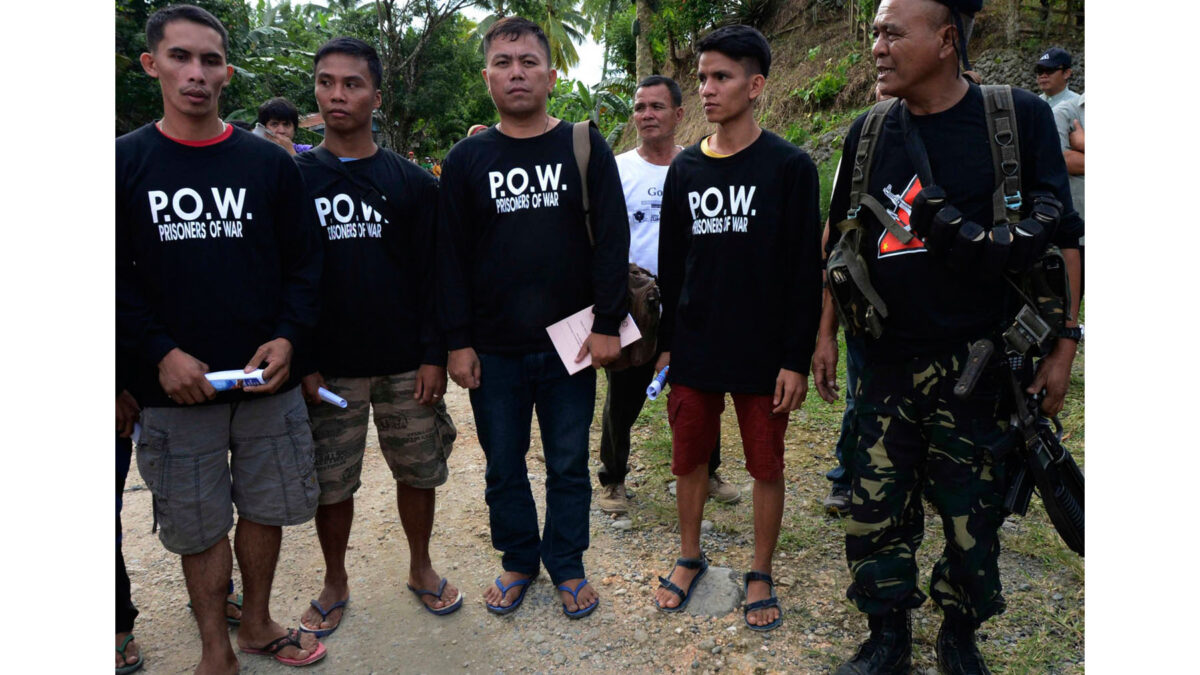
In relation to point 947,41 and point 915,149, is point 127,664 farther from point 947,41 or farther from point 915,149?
point 947,41

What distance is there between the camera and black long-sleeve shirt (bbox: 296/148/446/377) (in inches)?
118

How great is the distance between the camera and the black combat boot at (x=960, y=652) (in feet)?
8.50

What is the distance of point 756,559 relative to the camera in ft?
10.4

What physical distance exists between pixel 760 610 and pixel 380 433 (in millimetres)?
1757

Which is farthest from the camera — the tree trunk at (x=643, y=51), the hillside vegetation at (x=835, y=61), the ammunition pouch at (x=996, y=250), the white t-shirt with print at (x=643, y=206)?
the tree trunk at (x=643, y=51)

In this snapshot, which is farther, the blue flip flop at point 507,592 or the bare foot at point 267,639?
the blue flip flop at point 507,592

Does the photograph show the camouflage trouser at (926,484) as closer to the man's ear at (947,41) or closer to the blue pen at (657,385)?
the blue pen at (657,385)

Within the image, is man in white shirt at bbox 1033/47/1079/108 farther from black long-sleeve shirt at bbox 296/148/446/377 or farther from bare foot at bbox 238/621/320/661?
bare foot at bbox 238/621/320/661

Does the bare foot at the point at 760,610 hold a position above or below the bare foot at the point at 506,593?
above

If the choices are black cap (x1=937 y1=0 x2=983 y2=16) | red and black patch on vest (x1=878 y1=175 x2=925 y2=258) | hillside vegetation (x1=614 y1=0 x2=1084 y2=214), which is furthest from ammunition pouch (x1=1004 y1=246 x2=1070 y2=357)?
hillside vegetation (x1=614 y1=0 x2=1084 y2=214)

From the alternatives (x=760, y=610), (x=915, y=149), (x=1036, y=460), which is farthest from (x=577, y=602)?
(x=915, y=149)

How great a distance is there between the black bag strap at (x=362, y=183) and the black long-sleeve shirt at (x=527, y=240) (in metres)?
0.22

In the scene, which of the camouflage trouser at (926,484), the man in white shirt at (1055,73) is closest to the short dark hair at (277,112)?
the camouflage trouser at (926,484)

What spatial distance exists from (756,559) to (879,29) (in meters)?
2.08
